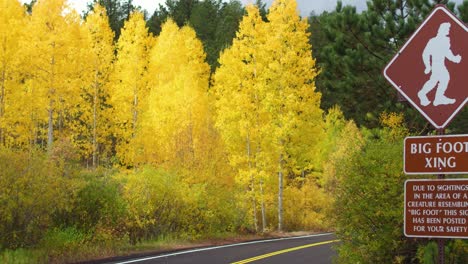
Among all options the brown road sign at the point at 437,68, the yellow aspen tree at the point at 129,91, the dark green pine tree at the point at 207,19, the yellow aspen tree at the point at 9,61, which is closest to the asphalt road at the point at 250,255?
the brown road sign at the point at 437,68

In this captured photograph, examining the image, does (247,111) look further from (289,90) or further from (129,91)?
(129,91)

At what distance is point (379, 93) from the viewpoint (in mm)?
14672

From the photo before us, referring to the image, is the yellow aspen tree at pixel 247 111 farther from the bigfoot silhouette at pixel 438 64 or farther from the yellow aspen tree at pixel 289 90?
the bigfoot silhouette at pixel 438 64

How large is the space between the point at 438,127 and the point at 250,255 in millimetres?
12531

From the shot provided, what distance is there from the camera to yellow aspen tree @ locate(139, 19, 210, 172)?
81.4 feet

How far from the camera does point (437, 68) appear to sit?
513 centimetres

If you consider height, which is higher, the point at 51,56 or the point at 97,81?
the point at 51,56

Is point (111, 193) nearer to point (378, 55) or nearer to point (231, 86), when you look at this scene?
point (378, 55)

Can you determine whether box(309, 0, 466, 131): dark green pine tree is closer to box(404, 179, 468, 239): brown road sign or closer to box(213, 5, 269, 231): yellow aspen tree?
box(404, 179, 468, 239): brown road sign

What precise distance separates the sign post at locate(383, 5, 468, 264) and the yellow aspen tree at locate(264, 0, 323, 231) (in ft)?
70.2

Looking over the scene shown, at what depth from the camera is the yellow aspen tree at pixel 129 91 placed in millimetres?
32281

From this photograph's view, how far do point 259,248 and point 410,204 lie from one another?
14774mm

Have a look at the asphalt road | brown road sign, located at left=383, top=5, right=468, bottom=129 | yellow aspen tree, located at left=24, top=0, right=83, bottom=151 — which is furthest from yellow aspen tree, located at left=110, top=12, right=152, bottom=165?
brown road sign, located at left=383, top=5, right=468, bottom=129

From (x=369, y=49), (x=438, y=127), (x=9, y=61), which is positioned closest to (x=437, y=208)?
(x=438, y=127)
